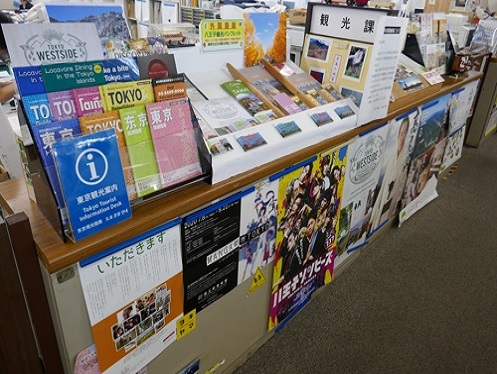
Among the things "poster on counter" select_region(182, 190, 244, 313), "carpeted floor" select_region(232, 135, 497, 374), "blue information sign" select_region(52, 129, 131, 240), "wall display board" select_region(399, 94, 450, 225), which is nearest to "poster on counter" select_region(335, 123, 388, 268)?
"carpeted floor" select_region(232, 135, 497, 374)

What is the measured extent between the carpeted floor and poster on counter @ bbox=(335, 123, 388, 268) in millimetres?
210

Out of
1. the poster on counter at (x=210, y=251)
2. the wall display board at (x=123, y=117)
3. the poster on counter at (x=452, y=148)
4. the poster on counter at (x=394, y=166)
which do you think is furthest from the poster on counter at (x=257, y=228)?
the poster on counter at (x=452, y=148)

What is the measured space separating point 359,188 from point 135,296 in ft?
4.31

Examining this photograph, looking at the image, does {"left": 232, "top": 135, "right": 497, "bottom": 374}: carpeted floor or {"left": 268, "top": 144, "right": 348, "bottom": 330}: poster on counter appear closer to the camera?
{"left": 268, "top": 144, "right": 348, "bottom": 330}: poster on counter

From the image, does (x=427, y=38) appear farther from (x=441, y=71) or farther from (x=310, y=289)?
(x=310, y=289)

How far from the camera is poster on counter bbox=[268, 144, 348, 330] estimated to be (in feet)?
4.84

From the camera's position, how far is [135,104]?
0.93m

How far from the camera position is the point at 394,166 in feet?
7.36

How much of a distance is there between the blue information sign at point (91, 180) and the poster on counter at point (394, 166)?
154 cm

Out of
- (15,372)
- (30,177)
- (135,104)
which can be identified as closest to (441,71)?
(135,104)

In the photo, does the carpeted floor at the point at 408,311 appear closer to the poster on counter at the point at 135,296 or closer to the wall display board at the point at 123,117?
the poster on counter at the point at 135,296

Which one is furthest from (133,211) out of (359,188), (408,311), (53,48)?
(408,311)

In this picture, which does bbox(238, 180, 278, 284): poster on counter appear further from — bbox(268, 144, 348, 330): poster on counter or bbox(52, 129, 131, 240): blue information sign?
bbox(52, 129, 131, 240): blue information sign

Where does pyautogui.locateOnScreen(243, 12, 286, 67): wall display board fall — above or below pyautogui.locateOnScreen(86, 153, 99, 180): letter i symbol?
above
